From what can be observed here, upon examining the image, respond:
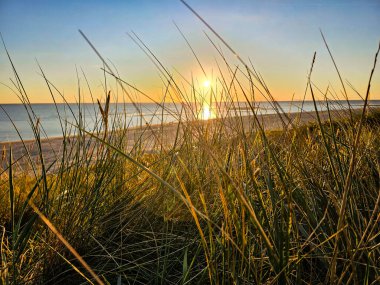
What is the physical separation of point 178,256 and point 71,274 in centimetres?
33

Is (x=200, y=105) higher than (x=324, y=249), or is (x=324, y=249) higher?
(x=200, y=105)

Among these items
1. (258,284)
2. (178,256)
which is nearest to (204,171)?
(178,256)

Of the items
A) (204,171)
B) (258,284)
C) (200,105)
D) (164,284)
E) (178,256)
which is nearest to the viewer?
(258,284)

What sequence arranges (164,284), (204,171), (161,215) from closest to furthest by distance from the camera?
(164,284)
(161,215)
(204,171)

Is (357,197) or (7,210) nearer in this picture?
(357,197)

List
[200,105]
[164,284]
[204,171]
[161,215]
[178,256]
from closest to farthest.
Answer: [164,284], [178,256], [161,215], [204,171], [200,105]

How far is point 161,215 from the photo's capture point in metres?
1.26

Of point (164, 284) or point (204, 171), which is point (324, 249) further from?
point (204, 171)

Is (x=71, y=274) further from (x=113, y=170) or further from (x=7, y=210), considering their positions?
(x=7, y=210)

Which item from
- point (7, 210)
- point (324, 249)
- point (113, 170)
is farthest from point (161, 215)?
point (7, 210)

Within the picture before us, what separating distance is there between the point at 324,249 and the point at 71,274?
0.72m

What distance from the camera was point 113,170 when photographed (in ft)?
4.47

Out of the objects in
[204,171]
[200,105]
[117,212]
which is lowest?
[117,212]

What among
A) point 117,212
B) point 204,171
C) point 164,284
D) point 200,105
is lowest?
point 164,284
